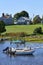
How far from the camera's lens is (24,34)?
422ft

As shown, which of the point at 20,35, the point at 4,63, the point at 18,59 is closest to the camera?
the point at 4,63

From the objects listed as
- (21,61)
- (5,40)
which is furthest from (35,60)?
(5,40)

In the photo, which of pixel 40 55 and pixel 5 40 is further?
pixel 5 40

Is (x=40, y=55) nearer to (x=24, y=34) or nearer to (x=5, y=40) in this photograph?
(x=5, y=40)

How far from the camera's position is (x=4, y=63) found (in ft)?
200

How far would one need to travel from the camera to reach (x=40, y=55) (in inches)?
2803

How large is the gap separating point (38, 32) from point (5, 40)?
819 inches

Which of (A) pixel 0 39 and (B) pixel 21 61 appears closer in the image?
(B) pixel 21 61

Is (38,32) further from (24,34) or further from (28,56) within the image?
(28,56)

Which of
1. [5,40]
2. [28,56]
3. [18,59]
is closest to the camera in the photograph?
[18,59]

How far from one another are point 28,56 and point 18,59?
16.7 ft

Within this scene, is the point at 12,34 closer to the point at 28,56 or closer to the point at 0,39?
the point at 0,39

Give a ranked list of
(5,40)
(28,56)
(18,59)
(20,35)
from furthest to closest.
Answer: (20,35) → (5,40) → (28,56) → (18,59)

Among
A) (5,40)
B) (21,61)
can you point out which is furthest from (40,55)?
(5,40)
